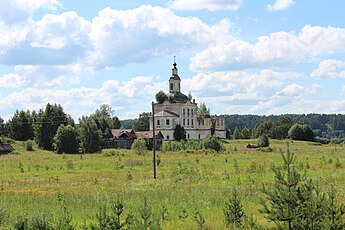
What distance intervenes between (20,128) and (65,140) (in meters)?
27.7

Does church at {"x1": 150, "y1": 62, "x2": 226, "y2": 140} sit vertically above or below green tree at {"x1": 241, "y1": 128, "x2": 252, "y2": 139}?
above

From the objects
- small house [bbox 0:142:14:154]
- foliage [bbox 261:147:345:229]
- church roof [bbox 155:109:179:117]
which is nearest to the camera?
foliage [bbox 261:147:345:229]

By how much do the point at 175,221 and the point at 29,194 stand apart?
10564 mm

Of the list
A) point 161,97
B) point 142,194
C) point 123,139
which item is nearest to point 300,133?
point 161,97

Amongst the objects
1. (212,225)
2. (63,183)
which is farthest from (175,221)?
(63,183)

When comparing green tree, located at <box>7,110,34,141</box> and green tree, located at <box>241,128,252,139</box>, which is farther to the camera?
green tree, located at <box>241,128,252,139</box>

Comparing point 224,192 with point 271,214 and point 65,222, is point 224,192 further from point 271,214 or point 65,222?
point 271,214

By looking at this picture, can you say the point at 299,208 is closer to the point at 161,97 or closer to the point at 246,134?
the point at 161,97

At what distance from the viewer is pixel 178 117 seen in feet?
377

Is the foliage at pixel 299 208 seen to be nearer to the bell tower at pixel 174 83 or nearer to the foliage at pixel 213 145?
the foliage at pixel 213 145

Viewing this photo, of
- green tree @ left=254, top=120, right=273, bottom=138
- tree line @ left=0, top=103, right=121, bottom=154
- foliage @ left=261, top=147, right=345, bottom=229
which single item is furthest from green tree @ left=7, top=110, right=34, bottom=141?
foliage @ left=261, top=147, right=345, bottom=229

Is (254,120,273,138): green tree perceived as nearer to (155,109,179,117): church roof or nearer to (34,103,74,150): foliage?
(155,109,179,117): church roof

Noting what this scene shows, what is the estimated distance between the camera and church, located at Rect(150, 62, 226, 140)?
11238 cm

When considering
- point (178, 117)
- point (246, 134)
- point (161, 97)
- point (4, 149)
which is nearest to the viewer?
point (4, 149)
